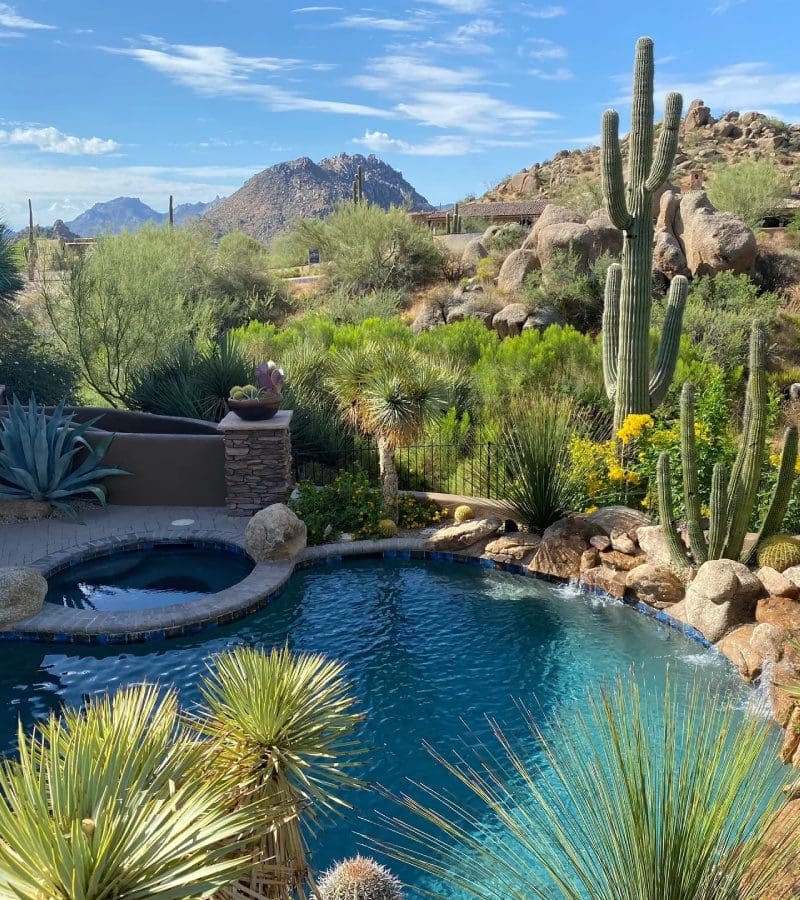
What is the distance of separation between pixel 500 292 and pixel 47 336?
438 inches

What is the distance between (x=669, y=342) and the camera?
11.0 m

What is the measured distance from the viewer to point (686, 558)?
8.42m

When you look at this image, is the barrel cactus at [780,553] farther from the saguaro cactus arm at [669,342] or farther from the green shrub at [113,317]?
the green shrub at [113,317]

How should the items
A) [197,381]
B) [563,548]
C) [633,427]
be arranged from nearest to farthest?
[563,548], [633,427], [197,381]

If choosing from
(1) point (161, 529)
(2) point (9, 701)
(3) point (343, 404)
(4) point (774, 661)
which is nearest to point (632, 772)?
(4) point (774, 661)

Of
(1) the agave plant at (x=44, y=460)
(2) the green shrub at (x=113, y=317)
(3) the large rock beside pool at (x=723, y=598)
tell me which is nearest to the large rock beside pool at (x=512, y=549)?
(3) the large rock beside pool at (x=723, y=598)

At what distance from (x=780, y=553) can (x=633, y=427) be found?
2.54 meters

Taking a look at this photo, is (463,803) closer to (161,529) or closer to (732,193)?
(161,529)

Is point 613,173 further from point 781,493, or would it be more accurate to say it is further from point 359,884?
point 359,884

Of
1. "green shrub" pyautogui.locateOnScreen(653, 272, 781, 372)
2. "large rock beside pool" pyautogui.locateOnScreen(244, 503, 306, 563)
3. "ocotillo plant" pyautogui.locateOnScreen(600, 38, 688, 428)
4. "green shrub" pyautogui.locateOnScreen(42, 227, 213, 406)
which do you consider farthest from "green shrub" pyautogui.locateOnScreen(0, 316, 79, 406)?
Result: "green shrub" pyautogui.locateOnScreen(653, 272, 781, 372)

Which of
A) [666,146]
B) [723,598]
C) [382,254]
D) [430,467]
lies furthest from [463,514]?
[382,254]

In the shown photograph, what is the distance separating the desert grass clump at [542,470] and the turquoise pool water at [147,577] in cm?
326

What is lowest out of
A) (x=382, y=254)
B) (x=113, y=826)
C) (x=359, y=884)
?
(x=359, y=884)

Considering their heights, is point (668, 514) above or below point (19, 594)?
above
